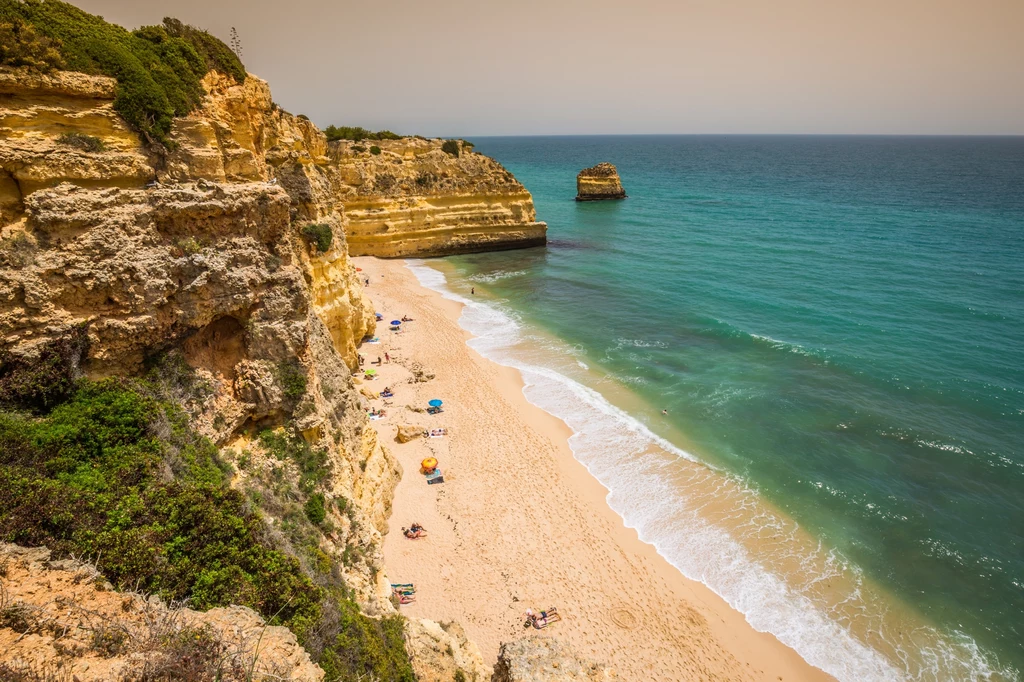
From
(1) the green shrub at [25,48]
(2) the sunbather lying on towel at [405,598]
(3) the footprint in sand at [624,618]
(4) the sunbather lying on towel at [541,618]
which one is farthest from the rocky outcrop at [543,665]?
(1) the green shrub at [25,48]

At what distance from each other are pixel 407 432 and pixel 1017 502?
2331 centimetres

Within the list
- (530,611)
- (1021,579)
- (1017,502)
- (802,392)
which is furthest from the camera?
(802,392)

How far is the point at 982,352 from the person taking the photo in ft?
92.1

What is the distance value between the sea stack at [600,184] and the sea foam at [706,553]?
65.9 meters

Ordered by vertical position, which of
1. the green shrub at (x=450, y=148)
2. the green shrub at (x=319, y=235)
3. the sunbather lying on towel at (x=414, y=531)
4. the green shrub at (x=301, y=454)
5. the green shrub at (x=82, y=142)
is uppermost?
the green shrub at (x=450, y=148)

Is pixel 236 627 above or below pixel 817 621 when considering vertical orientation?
above

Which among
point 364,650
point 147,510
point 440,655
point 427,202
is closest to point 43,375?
point 147,510

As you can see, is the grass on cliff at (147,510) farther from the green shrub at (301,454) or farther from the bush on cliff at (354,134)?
the bush on cliff at (354,134)

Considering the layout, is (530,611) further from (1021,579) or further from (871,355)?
(871,355)

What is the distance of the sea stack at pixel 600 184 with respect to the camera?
8575 cm

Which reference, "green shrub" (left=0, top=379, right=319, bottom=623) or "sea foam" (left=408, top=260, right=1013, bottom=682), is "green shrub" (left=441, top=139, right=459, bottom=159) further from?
"green shrub" (left=0, top=379, right=319, bottom=623)

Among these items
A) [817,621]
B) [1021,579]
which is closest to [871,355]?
[1021,579]

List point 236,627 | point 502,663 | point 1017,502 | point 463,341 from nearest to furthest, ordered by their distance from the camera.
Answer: point 236,627 < point 502,663 < point 1017,502 < point 463,341

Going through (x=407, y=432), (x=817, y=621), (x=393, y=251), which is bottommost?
(x=817, y=621)
